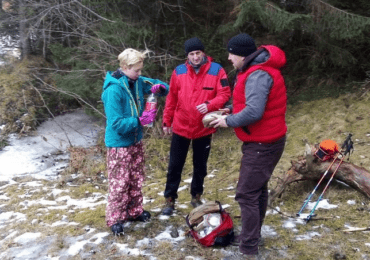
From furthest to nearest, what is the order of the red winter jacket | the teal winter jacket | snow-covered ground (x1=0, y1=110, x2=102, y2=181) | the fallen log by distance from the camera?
snow-covered ground (x1=0, y1=110, x2=102, y2=181)
the fallen log
the red winter jacket
the teal winter jacket

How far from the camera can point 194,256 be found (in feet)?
11.3

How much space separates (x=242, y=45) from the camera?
9.71 ft

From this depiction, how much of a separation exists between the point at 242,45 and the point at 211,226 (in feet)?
6.33

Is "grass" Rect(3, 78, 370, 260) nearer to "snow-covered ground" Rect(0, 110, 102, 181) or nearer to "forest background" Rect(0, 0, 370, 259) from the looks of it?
"forest background" Rect(0, 0, 370, 259)

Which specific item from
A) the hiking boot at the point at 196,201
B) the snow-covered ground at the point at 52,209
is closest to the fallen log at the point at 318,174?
the snow-covered ground at the point at 52,209

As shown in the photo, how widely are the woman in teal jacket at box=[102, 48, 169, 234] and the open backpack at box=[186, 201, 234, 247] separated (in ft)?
2.73

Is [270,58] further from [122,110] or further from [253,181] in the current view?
[122,110]

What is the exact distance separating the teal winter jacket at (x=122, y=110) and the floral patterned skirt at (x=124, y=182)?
13 centimetres

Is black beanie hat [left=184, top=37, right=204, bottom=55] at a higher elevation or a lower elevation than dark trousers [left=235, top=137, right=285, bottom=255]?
higher

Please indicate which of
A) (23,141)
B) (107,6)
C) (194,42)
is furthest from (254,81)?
(23,141)

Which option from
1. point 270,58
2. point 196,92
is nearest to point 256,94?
point 270,58

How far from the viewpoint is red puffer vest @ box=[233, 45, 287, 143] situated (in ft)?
9.37

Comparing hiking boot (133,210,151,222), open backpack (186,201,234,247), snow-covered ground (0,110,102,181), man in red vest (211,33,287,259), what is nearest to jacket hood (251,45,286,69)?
man in red vest (211,33,287,259)

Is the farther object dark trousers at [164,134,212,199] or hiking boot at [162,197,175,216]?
hiking boot at [162,197,175,216]
